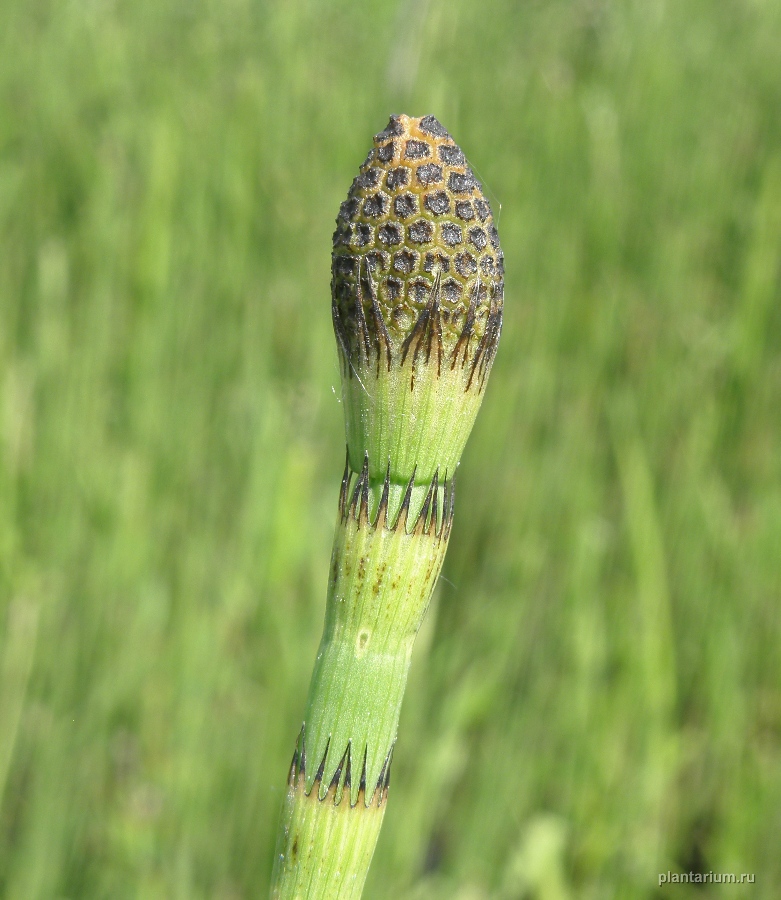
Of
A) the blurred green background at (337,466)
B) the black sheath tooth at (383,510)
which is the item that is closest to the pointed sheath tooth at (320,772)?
the black sheath tooth at (383,510)

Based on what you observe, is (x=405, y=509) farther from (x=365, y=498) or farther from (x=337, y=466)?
(x=337, y=466)

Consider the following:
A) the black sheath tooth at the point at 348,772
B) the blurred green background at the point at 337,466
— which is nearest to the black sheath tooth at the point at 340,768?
the black sheath tooth at the point at 348,772

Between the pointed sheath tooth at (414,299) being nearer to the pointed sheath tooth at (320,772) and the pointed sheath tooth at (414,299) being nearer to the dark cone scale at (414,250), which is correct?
the dark cone scale at (414,250)

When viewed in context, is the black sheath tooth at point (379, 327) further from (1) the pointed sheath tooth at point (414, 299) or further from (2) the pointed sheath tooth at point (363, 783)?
(2) the pointed sheath tooth at point (363, 783)

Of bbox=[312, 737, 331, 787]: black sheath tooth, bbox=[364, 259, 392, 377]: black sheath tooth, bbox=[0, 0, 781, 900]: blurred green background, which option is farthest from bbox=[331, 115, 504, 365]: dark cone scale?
bbox=[0, 0, 781, 900]: blurred green background

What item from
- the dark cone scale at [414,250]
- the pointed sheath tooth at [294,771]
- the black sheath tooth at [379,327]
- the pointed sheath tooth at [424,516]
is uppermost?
the dark cone scale at [414,250]

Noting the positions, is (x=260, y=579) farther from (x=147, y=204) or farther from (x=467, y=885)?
(x=147, y=204)

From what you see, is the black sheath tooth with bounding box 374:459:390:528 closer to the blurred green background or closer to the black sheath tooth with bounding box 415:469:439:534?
the black sheath tooth with bounding box 415:469:439:534

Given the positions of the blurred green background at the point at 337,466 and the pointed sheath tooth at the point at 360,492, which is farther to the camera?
the blurred green background at the point at 337,466

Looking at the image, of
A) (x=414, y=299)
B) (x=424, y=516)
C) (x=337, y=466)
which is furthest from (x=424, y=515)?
(x=337, y=466)

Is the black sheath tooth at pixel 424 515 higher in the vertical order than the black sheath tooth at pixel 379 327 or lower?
lower
